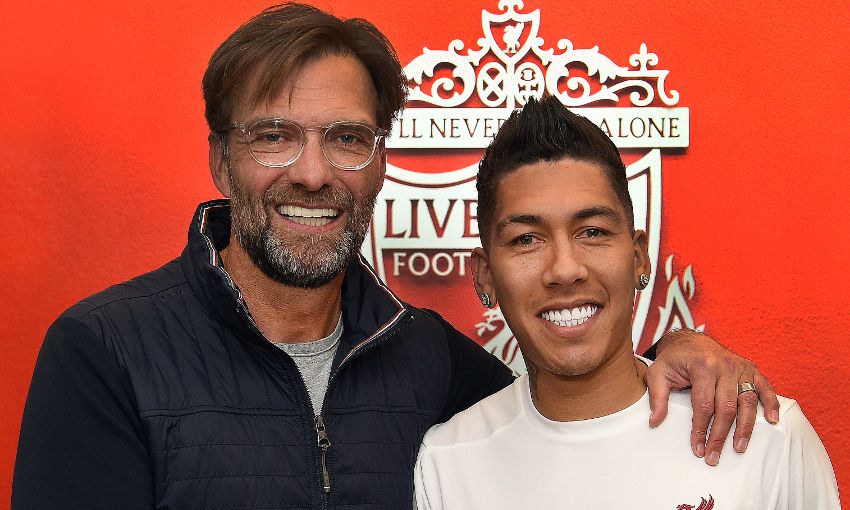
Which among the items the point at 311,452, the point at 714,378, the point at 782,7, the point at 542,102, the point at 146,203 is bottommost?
the point at 311,452

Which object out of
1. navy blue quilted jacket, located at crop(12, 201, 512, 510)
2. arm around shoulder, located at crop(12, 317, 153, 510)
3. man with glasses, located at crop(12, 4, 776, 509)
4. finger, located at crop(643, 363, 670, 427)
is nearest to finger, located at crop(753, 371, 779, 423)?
man with glasses, located at crop(12, 4, 776, 509)

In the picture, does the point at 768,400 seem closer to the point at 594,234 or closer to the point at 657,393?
the point at 657,393

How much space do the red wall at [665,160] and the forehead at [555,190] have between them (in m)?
0.72

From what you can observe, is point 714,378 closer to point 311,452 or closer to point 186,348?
point 311,452

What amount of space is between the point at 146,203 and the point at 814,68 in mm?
1564

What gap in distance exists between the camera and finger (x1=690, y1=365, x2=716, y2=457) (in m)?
1.31

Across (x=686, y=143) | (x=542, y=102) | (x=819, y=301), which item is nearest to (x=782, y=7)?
(x=686, y=143)

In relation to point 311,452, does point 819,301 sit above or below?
above

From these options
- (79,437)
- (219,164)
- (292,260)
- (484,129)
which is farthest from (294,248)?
(484,129)

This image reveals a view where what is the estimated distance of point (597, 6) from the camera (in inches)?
82.0

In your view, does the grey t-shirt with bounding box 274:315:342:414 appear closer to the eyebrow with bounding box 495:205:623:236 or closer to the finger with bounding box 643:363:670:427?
the eyebrow with bounding box 495:205:623:236

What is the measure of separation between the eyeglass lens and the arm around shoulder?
1.37 ft

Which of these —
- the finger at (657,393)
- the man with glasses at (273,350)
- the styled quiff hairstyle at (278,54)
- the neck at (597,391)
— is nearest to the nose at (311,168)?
the man with glasses at (273,350)

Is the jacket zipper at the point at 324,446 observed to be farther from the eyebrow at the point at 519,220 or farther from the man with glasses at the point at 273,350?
the eyebrow at the point at 519,220
